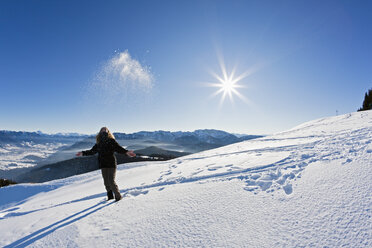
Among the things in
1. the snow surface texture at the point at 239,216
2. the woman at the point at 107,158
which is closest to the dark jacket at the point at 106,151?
the woman at the point at 107,158

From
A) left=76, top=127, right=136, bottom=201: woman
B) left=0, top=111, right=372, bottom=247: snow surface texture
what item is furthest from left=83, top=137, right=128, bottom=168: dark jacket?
left=0, top=111, right=372, bottom=247: snow surface texture

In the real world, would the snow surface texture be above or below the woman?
below

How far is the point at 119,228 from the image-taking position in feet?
9.68

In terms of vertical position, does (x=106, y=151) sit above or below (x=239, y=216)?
above

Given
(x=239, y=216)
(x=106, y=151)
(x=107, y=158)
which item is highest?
(x=106, y=151)

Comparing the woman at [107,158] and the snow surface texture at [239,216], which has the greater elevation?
the woman at [107,158]

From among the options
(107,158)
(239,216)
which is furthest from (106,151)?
(239,216)

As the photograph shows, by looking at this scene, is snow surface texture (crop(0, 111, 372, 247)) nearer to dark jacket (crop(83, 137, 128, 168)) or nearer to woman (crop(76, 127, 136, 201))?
woman (crop(76, 127, 136, 201))

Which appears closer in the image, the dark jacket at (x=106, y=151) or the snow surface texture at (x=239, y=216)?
the snow surface texture at (x=239, y=216)

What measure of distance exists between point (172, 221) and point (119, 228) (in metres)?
Answer: 0.91

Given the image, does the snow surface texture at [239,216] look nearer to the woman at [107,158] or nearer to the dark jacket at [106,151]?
the woman at [107,158]

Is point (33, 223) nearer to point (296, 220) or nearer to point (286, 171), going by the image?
point (296, 220)

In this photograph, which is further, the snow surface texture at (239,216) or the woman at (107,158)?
the woman at (107,158)

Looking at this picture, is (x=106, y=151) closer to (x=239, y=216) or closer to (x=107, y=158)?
(x=107, y=158)
